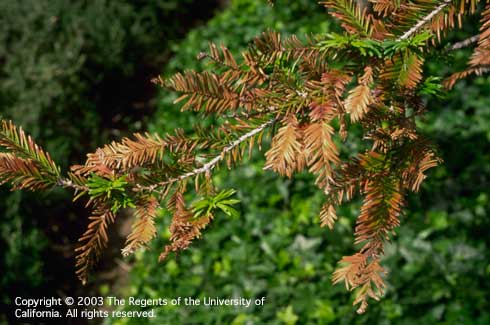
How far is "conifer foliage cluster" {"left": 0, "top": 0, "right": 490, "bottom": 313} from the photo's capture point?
37.6 inches

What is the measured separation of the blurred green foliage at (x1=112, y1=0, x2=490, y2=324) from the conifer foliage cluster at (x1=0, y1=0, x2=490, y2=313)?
6.16 ft

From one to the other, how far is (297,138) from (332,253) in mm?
2369

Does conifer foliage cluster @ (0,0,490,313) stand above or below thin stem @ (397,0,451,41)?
below

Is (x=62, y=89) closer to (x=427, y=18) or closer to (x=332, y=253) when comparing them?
(x=332, y=253)

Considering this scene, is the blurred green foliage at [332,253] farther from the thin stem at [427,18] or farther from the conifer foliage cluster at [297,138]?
the thin stem at [427,18]

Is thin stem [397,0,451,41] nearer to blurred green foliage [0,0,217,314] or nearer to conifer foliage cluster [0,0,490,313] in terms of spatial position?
conifer foliage cluster [0,0,490,313]

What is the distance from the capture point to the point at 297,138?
0.98 meters

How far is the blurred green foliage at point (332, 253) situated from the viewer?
2891mm

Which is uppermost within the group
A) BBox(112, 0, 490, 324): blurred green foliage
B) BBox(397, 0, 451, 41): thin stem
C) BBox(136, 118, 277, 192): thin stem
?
BBox(397, 0, 451, 41): thin stem

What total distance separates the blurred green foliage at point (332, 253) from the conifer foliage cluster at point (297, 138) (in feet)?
6.16

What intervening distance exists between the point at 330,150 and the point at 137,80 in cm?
476

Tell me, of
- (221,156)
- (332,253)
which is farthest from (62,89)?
(221,156)

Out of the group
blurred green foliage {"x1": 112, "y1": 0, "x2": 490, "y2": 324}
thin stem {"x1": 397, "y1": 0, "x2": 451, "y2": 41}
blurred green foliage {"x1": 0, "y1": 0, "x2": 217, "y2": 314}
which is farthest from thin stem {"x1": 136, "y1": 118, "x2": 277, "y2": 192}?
blurred green foliage {"x1": 0, "y1": 0, "x2": 217, "y2": 314}

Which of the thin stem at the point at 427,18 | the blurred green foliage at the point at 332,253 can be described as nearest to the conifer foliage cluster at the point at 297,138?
the thin stem at the point at 427,18
